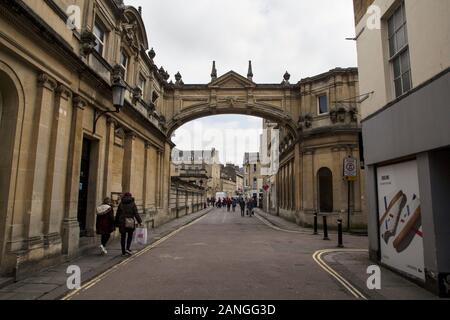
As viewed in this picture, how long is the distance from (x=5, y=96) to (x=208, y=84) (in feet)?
50.5

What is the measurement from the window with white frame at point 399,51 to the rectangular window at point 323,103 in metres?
11.9

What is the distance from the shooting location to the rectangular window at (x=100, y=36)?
436 inches

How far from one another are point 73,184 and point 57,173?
918mm

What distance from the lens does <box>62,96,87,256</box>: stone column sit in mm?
8320

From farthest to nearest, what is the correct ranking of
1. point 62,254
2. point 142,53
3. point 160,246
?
point 142,53
point 160,246
point 62,254

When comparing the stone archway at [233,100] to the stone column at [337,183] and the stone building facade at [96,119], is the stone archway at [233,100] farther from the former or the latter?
the stone column at [337,183]

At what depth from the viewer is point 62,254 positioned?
8.12 m

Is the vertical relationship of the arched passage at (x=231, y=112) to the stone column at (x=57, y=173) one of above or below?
above

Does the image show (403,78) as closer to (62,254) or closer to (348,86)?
(62,254)

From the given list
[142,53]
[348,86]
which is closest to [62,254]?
[142,53]

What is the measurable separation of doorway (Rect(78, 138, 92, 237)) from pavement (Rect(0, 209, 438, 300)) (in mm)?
1317

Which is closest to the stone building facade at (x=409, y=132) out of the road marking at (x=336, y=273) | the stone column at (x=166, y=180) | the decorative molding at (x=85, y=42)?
the road marking at (x=336, y=273)

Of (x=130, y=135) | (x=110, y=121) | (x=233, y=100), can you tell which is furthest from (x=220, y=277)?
(x=233, y=100)

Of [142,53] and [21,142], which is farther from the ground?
[142,53]
